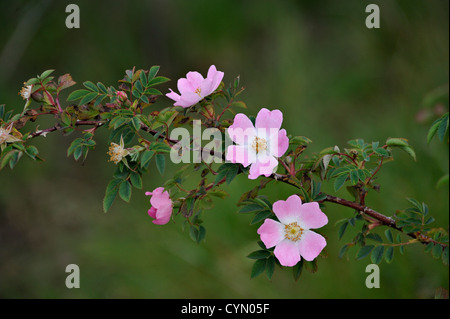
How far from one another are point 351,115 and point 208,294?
106 centimetres

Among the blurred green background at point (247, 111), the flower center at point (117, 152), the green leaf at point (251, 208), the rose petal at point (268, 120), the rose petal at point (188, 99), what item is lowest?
the green leaf at point (251, 208)

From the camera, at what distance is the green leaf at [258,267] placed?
2.27 feet

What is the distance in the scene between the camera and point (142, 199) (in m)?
1.94

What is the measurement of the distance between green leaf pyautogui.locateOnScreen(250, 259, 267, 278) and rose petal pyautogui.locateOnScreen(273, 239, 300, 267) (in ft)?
0.17

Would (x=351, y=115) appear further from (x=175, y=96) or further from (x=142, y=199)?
(x=175, y=96)

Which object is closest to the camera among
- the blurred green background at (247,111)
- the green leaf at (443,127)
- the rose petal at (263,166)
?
the rose petal at (263,166)

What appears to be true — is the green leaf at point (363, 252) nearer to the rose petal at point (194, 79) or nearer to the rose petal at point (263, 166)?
the rose petal at point (263, 166)

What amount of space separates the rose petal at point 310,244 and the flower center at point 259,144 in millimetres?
118

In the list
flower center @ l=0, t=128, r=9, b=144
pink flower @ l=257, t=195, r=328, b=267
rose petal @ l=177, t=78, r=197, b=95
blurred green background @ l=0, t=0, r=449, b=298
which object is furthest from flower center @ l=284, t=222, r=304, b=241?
blurred green background @ l=0, t=0, r=449, b=298

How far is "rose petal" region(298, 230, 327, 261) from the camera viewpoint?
643mm

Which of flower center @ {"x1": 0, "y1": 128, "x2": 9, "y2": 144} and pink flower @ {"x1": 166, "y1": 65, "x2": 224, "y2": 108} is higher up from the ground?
pink flower @ {"x1": 166, "y1": 65, "x2": 224, "y2": 108}

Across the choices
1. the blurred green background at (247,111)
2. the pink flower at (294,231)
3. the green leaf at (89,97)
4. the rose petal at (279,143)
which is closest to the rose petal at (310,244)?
the pink flower at (294,231)

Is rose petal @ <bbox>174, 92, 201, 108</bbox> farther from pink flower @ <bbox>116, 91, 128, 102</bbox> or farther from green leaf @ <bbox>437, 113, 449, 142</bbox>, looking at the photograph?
green leaf @ <bbox>437, 113, 449, 142</bbox>
